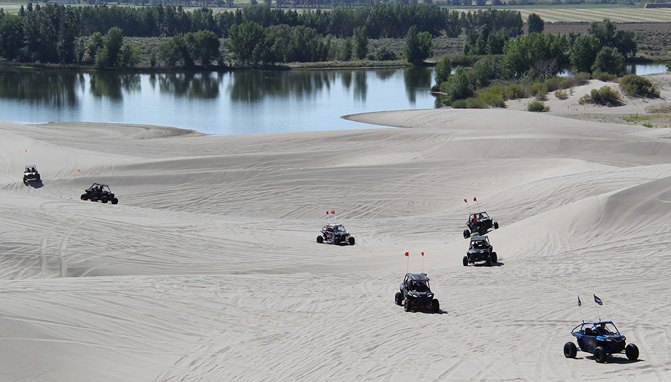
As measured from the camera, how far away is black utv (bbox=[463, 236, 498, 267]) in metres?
25.3

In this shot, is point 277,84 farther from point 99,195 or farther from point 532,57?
point 99,195

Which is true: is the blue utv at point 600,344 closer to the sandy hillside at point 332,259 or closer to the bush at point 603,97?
the sandy hillside at point 332,259

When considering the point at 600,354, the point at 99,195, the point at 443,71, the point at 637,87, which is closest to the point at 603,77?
the point at 637,87

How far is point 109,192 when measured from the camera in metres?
36.5

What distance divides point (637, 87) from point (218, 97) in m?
33.0

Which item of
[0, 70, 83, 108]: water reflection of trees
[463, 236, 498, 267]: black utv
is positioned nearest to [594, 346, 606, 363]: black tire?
[463, 236, 498, 267]: black utv

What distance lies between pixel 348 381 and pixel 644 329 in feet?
18.7

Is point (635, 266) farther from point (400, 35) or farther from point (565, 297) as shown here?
point (400, 35)

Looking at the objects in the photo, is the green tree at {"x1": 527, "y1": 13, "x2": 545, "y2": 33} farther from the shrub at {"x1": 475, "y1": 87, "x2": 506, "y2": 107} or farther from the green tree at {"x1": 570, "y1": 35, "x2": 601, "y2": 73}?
the shrub at {"x1": 475, "y1": 87, "x2": 506, "y2": 107}

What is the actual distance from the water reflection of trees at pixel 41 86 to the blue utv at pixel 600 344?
67881 mm

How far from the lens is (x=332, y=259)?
27.3 m

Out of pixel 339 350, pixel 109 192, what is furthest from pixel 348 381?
pixel 109 192

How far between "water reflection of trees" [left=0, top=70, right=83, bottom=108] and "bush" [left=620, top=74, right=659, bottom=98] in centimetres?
4043

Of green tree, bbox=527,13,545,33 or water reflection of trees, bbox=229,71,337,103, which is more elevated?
green tree, bbox=527,13,545,33
